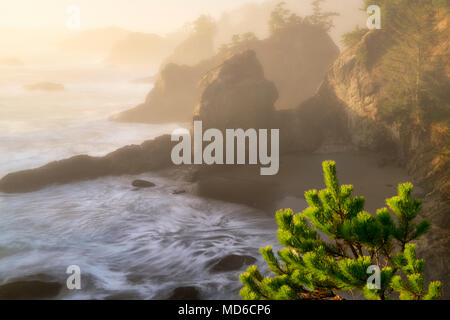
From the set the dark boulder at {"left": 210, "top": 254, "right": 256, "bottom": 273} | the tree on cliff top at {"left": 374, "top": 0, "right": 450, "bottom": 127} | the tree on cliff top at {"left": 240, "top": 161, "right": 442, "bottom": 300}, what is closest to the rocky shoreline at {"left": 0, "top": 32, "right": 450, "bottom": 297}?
the tree on cliff top at {"left": 374, "top": 0, "right": 450, "bottom": 127}

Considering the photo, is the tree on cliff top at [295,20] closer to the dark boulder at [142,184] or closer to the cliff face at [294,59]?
the cliff face at [294,59]

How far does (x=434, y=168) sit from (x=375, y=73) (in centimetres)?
1017

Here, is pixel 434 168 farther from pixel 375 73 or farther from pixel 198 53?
pixel 198 53

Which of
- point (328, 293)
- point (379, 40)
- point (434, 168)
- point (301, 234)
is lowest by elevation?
point (328, 293)

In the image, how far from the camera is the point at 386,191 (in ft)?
65.7

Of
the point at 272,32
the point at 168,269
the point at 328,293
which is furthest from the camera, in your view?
the point at 272,32

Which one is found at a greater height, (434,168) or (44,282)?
(434,168)

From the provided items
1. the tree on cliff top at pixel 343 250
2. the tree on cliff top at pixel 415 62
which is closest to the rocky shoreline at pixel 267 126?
the tree on cliff top at pixel 415 62

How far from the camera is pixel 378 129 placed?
25656 millimetres

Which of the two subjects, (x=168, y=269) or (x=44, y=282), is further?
(x=168, y=269)

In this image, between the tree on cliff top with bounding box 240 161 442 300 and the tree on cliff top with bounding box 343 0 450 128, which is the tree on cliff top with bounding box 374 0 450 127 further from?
the tree on cliff top with bounding box 240 161 442 300

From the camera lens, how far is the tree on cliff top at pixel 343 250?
4500 mm

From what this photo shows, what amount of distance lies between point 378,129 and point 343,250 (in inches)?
883
